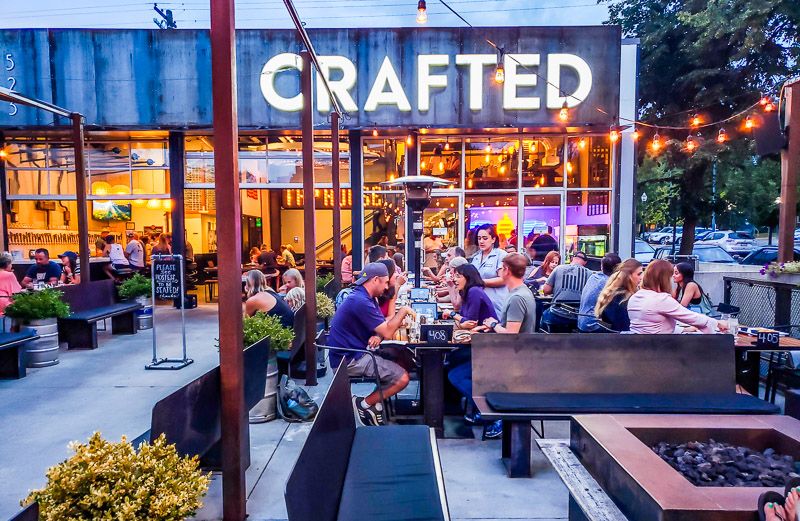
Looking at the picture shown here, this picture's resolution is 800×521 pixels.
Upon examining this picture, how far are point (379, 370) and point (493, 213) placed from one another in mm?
8359

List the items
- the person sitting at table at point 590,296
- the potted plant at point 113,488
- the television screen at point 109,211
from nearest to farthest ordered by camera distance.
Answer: the potted plant at point 113,488
the person sitting at table at point 590,296
the television screen at point 109,211

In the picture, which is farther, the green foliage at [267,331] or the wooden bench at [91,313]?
the wooden bench at [91,313]

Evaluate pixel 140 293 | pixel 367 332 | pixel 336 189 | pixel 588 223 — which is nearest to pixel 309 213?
pixel 367 332

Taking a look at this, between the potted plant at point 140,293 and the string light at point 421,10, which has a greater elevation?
the string light at point 421,10

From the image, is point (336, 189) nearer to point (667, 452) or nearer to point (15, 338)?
point (15, 338)

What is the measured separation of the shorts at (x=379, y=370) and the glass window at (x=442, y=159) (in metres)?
8.19

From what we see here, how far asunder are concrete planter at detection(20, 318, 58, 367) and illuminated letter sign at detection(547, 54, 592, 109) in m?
10.8

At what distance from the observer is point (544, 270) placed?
32.2 feet

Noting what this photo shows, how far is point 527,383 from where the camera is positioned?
13.4ft

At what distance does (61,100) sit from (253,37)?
16.1 feet

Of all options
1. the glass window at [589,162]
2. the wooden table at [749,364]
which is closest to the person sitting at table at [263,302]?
the wooden table at [749,364]

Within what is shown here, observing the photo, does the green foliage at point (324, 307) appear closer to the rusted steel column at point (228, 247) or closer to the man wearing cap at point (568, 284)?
the man wearing cap at point (568, 284)

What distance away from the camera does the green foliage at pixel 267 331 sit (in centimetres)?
481

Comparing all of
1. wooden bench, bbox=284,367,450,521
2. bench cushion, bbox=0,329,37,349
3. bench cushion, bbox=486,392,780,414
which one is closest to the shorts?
bench cushion, bbox=486,392,780,414
